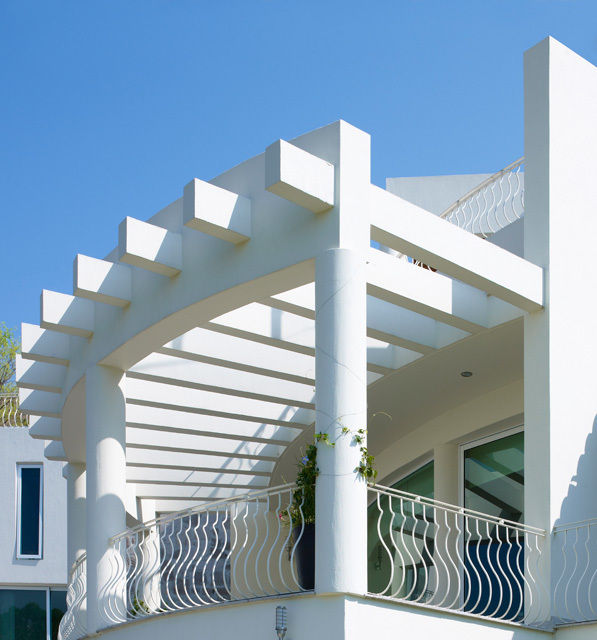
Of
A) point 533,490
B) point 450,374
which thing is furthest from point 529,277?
point 450,374

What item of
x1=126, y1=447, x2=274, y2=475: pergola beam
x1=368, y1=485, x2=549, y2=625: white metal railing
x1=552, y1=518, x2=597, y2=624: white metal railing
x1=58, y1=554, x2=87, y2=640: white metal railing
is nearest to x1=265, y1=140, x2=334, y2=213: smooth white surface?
x1=368, y1=485, x2=549, y2=625: white metal railing

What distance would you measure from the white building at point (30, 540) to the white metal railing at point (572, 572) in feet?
38.1

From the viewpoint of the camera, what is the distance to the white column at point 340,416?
643 centimetres

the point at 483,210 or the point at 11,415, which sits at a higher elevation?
the point at 483,210

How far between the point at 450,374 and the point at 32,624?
34.8 feet

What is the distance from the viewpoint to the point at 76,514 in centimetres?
1194

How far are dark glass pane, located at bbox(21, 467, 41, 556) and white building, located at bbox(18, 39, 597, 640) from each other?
6.24 meters

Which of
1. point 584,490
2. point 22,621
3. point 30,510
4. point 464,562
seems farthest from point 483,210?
point 22,621

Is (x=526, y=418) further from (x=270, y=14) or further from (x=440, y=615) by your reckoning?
(x=270, y=14)

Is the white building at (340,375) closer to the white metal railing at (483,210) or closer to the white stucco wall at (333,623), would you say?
the white stucco wall at (333,623)

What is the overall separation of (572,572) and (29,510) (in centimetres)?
1225

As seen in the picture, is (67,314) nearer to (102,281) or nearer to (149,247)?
(102,281)

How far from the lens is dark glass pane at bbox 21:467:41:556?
58.7 feet

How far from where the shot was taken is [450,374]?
1062cm
